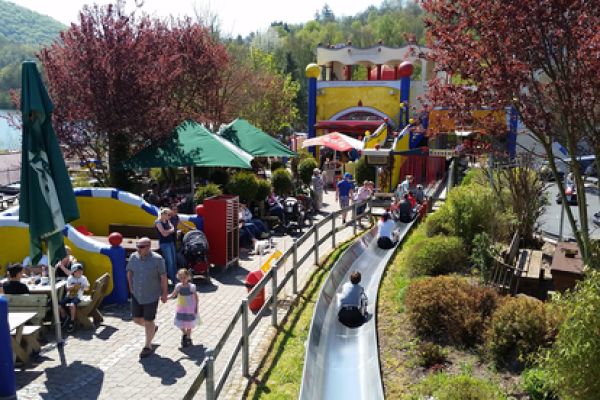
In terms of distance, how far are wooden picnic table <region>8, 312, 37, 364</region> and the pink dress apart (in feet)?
6.32

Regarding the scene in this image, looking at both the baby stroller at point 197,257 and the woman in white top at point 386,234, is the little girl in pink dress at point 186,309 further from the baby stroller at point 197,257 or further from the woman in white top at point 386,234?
the woman in white top at point 386,234

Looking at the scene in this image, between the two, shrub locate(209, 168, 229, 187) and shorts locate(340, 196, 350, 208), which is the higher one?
shrub locate(209, 168, 229, 187)

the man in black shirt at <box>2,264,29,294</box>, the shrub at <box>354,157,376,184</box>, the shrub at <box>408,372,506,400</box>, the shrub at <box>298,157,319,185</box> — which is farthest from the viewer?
the shrub at <box>298,157,319,185</box>

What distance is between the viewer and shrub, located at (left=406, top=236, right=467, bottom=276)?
32.8ft

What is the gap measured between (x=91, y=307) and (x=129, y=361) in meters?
1.57

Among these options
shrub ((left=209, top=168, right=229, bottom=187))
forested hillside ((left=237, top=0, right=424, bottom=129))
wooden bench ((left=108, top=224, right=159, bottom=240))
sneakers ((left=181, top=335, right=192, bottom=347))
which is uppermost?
forested hillside ((left=237, top=0, right=424, bottom=129))

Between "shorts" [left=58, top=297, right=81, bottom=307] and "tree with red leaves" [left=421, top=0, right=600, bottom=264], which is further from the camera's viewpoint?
"shorts" [left=58, top=297, right=81, bottom=307]

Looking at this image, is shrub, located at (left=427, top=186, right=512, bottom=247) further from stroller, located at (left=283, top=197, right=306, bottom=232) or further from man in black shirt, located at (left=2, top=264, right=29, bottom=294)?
man in black shirt, located at (left=2, top=264, right=29, bottom=294)

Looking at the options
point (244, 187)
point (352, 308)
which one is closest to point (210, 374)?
point (352, 308)

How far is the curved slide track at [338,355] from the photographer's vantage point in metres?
6.76

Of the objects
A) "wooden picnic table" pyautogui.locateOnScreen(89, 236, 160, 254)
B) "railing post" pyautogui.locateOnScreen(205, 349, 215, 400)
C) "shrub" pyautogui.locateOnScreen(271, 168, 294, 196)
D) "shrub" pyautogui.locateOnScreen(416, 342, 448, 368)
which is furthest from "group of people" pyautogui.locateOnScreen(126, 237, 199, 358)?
"shrub" pyautogui.locateOnScreen(271, 168, 294, 196)

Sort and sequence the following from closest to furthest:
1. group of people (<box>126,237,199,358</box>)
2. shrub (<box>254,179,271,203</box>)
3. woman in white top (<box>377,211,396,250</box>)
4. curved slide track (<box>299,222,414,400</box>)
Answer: curved slide track (<box>299,222,414,400</box>), group of people (<box>126,237,199,358</box>), woman in white top (<box>377,211,396,250</box>), shrub (<box>254,179,271,203</box>)

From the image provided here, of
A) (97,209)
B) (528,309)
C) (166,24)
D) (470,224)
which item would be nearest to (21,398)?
(528,309)

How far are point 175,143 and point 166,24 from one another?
32.3 feet
